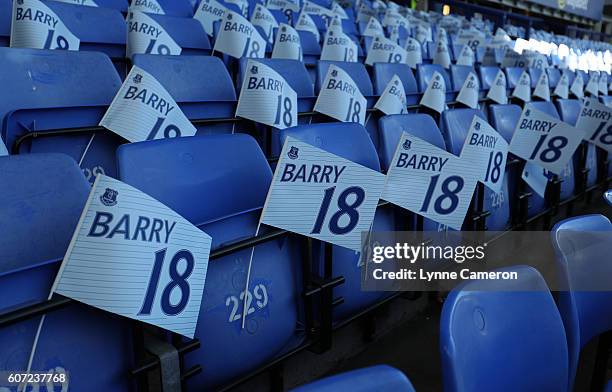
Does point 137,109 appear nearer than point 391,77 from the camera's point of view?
Yes

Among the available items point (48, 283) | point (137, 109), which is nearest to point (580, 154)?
point (137, 109)

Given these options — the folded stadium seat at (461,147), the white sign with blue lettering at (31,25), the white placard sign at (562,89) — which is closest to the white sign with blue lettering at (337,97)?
the folded stadium seat at (461,147)

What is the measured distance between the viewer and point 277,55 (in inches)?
116

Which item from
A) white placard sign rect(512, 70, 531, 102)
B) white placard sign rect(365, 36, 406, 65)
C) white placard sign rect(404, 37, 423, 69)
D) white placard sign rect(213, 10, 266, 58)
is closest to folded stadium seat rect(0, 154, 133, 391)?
white placard sign rect(213, 10, 266, 58)

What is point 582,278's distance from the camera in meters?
1.15

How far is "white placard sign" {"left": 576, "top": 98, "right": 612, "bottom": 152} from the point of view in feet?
9.21

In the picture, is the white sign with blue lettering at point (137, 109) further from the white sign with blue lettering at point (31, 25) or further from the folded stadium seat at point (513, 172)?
the folded stadium seat at point (513, 172)

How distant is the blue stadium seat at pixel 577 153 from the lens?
2895 millimetres

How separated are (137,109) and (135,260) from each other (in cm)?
76

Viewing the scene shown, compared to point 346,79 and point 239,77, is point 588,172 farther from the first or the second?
point 239,77

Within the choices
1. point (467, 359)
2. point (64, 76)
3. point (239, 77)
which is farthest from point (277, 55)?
point (467, 359)

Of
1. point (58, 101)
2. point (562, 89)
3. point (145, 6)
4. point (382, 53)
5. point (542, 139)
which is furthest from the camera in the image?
point (562, 89)

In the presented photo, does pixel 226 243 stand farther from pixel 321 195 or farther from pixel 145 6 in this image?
pixel 145 6

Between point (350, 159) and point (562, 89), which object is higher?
point (350, 159)
